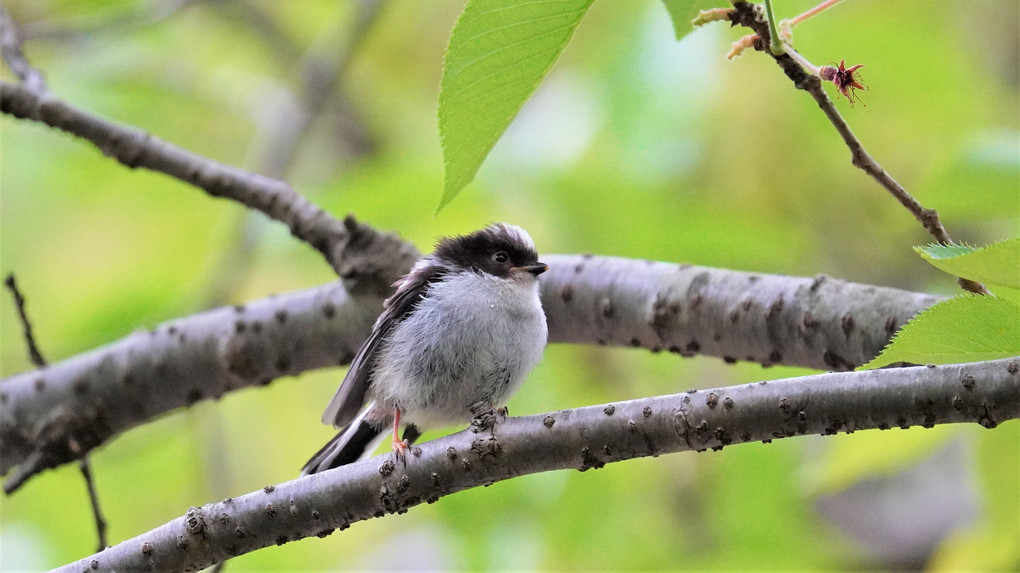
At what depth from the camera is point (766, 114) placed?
12.9ft

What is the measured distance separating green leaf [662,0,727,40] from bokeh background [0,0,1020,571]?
1184 mm

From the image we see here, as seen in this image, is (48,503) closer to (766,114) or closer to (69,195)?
(69,195)

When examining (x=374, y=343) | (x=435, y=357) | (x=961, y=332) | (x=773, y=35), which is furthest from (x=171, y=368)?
(x=961, y=332)

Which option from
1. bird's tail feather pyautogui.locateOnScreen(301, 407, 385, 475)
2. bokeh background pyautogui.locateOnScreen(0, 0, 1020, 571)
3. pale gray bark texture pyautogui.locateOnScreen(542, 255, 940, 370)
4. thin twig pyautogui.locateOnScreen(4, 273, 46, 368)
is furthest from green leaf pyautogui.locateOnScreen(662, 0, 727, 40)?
thin twig pyautogui.locateOnScreen(4, 273, 46, 368)

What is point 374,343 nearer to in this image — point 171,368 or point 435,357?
point 435,357

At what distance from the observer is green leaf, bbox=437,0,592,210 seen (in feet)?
4.67

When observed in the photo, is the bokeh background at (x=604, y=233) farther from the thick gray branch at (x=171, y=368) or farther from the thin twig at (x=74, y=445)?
the thin twig at (x=74, y=445)

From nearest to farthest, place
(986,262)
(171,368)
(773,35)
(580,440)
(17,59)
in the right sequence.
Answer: (986,262)
(773,35)
(580,440)
(171,368)
(17,59)

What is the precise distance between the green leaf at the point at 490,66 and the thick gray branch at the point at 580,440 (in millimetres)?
507

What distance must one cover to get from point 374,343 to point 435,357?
0.19 meters

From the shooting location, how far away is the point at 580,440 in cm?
165

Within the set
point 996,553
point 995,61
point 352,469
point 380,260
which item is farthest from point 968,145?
point 995,61

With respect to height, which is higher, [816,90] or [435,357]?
[816,90]

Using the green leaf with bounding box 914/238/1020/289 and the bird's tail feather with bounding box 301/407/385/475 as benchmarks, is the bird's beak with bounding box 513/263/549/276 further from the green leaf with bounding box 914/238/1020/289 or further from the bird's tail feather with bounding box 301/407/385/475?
the green leaf with bounding box 914/238/1020/289
